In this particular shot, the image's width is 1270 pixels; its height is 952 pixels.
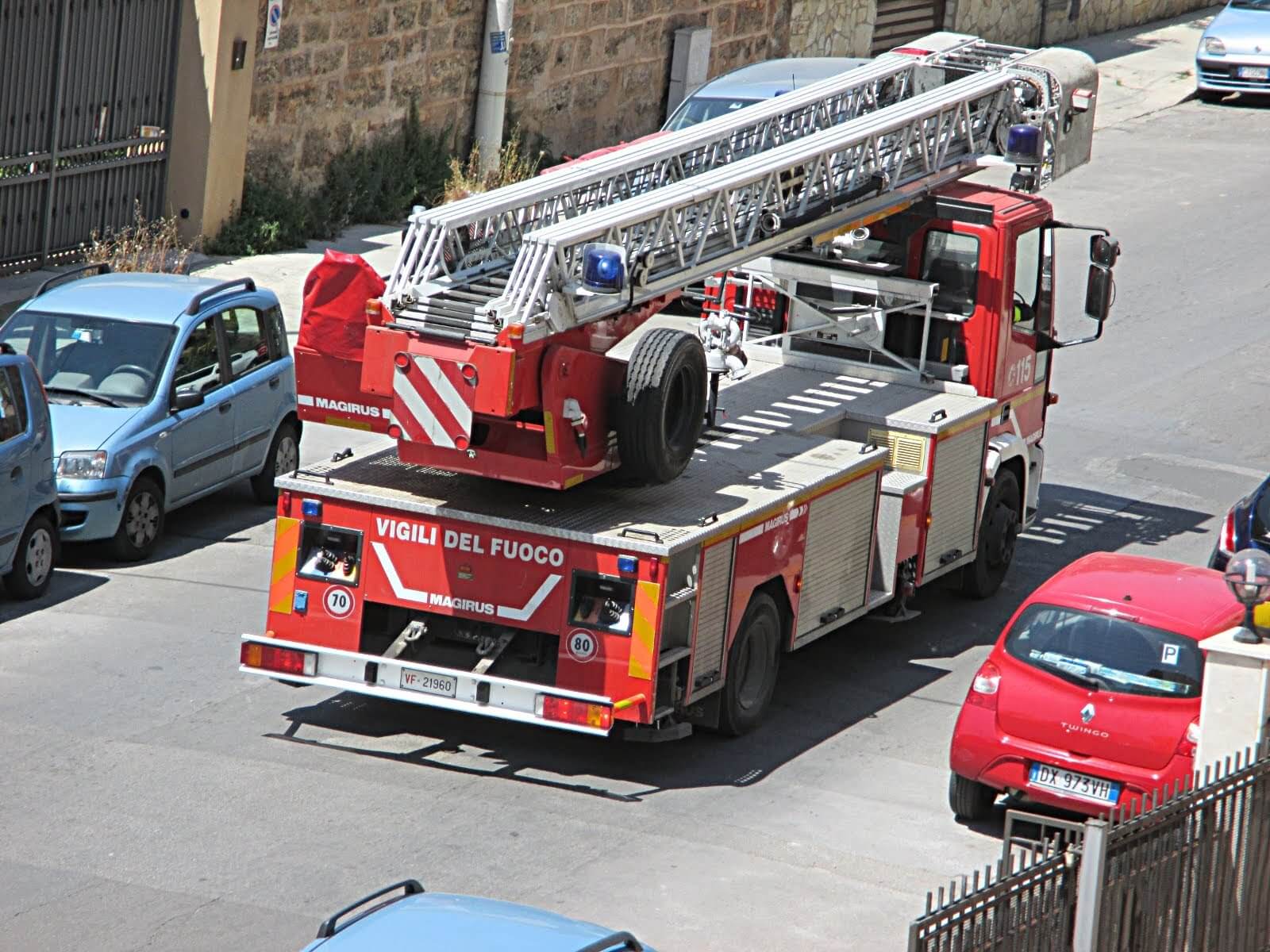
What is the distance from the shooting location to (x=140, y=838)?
10.0m

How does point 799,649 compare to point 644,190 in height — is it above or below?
below

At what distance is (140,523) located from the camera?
14320 mm

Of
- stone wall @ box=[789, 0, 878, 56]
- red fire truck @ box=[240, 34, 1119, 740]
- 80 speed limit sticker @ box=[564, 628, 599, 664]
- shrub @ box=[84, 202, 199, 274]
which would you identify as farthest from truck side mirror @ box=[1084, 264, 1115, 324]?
stone wall @ box=[789, 0, 878, 56]

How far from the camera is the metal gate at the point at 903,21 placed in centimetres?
3238

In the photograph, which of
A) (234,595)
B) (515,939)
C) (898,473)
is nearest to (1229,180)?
(898,473)

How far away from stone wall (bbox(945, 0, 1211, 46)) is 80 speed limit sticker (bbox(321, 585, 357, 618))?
23882 mm

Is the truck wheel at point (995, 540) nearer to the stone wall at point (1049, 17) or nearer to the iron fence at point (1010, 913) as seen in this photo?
the iron fence at point (1010, 913)

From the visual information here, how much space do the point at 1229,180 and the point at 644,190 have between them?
17419 mm

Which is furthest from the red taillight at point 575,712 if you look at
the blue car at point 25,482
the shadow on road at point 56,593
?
the blue car at point 25,482

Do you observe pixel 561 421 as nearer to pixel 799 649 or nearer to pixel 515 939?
pixel 799 649

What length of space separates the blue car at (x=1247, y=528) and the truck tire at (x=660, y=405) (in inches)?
176

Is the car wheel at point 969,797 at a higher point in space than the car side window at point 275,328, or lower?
lower

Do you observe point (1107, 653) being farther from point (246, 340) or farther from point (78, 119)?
point (78, 119)

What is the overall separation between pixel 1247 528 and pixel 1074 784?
4.13 meters
